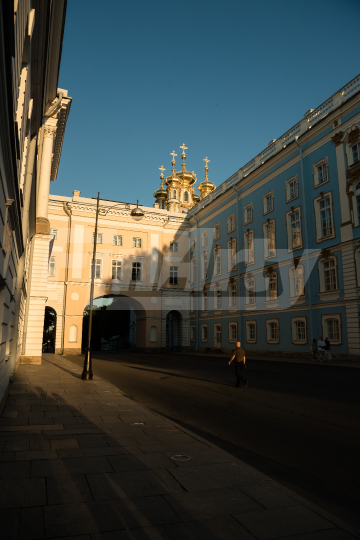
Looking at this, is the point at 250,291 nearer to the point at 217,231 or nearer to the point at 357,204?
the point at 217,231

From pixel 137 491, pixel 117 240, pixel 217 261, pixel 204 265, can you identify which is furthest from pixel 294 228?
pixel 137 491

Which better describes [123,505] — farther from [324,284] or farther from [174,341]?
[174,341]

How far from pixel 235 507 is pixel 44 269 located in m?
21.3

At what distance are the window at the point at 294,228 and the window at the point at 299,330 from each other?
565cm

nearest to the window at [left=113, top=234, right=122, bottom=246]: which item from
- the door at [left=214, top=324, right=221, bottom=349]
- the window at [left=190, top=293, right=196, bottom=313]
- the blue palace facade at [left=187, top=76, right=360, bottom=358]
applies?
the blue palace facade at [left=187, top=76, right=360, bottom=358]

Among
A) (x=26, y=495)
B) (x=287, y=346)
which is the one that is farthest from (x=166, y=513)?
(x=287, y=346)

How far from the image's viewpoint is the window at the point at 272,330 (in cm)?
3309

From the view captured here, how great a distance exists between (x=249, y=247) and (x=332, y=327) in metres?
13.0

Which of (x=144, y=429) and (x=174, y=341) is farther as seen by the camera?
(x=174, y=341)

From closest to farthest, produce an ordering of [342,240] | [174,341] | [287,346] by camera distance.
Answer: [342,240]
[287,346]
[174,341]

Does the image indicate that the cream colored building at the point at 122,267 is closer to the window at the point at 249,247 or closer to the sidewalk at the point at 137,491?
the window at the point at 249,247

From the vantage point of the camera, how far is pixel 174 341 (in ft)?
168

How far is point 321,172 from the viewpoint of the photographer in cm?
2975

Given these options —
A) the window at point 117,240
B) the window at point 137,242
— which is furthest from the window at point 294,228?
the window at point 117,240
